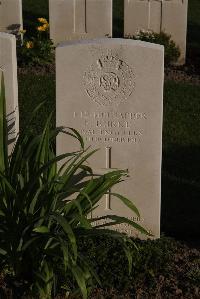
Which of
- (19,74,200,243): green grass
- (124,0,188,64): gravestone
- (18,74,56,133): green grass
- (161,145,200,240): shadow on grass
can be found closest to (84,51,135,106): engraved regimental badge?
(19,74,200,243): green grass

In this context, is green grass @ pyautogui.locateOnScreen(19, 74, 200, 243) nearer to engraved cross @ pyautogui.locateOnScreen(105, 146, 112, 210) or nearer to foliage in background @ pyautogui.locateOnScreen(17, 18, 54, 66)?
foliage in background @ pyautogui.locateOnScreen(17, 18, 54, 66)

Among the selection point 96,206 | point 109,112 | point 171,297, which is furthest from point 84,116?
point 171,297

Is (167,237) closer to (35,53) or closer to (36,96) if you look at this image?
(36,96)

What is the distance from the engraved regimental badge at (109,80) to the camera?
5375mm

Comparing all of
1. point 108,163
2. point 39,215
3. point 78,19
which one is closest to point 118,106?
point 108,163

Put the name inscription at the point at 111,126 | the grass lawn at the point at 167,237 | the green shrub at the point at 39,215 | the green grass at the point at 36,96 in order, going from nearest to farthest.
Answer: the green shrub at the point at 39,215
the grass lawn at the point at 167,237
the name inscription at the point at 111,126
the green grass at the point at 36,96

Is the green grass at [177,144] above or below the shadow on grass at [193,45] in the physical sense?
below

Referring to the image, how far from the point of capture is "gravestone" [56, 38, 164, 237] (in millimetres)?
5348

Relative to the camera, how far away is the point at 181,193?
22.9 ft

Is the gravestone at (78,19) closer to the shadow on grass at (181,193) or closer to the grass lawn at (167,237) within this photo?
the grass lawn at (167,237)

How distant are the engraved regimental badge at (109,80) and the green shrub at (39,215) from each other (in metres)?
0.39

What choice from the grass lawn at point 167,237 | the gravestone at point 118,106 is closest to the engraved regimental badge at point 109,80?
the gravestone at point 118,106

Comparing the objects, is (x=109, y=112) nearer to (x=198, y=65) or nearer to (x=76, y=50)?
(x=76, y=50)

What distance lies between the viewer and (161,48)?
5.35m
